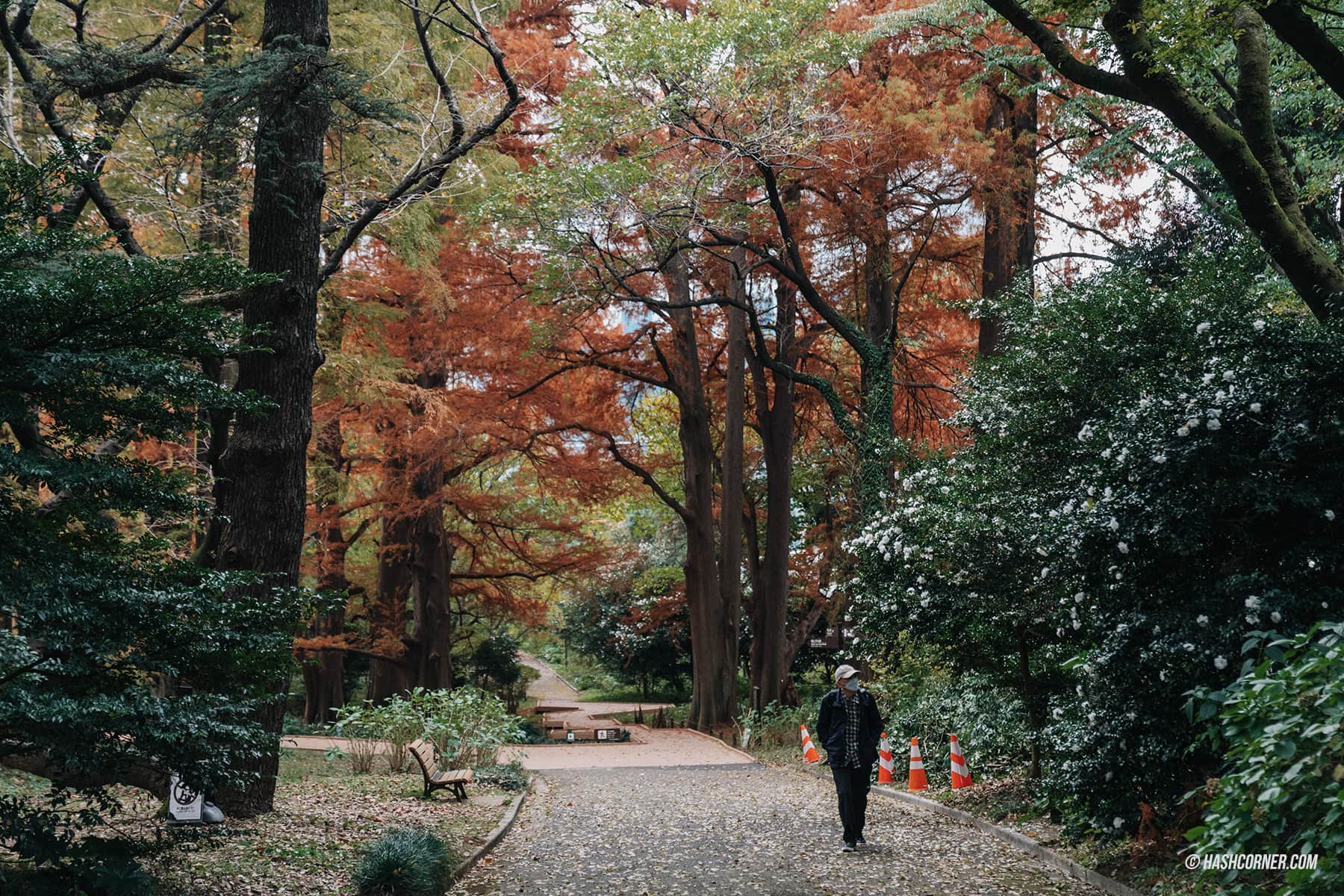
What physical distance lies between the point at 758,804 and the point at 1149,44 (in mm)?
8791

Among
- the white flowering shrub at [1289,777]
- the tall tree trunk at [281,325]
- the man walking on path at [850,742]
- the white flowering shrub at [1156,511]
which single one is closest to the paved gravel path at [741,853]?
the man walking on path at [850,742]

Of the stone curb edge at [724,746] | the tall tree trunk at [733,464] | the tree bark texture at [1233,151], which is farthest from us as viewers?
the tall tree trunk at [733,464]

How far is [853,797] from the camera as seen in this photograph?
8750mm

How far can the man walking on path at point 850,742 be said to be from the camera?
8.74 m

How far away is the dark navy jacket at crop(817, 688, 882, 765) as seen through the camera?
8.89 m

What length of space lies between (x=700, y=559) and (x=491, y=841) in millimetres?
14750

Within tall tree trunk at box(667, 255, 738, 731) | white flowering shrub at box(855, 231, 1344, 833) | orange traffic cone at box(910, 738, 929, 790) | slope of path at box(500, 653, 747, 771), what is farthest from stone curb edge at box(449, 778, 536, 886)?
tall tree trunk at box(667, 255, 738, 731)

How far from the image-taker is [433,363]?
2095 cm

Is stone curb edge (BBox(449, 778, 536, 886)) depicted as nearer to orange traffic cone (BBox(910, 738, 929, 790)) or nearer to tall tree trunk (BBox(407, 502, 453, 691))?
orange traffic cone (BBox(910, 738, 929, 790))

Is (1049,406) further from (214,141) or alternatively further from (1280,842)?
(214,141)

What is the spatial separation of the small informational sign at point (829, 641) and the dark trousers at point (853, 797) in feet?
75.2

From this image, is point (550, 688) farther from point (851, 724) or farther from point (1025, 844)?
point (1025, 844)

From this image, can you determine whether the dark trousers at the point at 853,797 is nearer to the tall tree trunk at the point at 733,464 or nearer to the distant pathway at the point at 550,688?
the tall tree trunk at the point at 733,464

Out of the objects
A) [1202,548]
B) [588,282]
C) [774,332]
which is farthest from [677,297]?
[1202,548]
